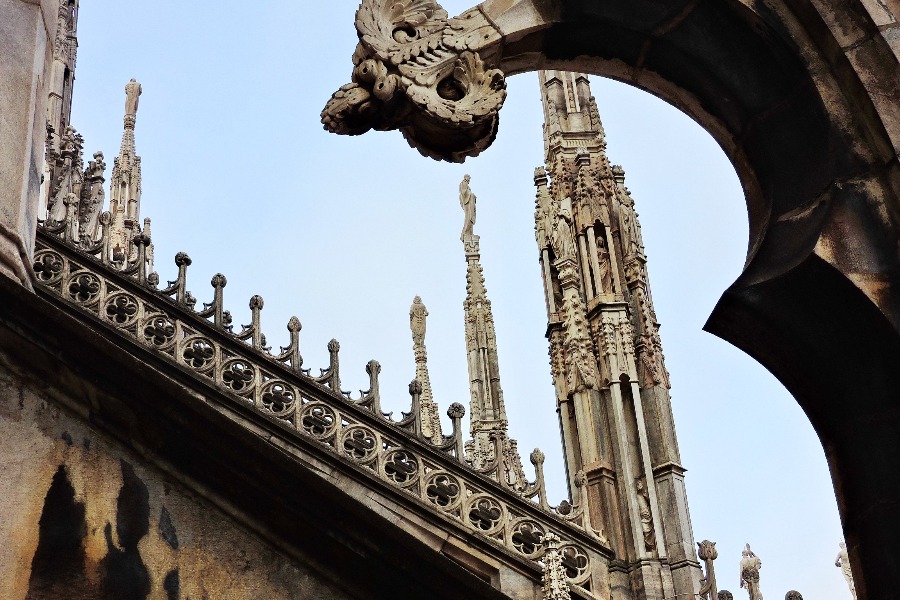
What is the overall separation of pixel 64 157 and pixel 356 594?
50.9 feet

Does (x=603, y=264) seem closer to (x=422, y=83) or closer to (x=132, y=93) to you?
(x=422, y=83)

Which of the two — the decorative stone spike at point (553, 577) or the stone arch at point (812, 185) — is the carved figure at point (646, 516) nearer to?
the decorative stone spike at point (553, 577)

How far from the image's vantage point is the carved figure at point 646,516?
1369 centimetres

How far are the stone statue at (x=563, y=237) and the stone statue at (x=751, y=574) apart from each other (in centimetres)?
474

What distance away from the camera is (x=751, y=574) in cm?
1512

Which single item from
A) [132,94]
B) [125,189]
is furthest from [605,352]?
[132,94]

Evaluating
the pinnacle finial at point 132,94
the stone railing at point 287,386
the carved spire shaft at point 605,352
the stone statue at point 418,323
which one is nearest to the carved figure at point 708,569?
the carved spire shaft at point 605,352

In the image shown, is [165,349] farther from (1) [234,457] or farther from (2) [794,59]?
(2) [794,59]

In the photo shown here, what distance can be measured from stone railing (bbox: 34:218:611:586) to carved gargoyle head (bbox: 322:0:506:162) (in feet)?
24.4

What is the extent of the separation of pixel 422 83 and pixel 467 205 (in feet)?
94.3

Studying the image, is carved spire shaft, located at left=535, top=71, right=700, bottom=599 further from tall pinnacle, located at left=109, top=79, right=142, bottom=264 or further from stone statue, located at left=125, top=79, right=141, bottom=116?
stone statue, located at left=125, top=79, right=141, bottom=116

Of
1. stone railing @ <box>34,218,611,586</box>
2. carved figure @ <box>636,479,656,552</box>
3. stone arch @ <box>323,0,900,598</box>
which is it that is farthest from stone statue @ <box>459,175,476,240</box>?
stone arch @ <box>323,0,900,598</box>

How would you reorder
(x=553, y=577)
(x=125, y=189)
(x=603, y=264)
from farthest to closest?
(x=125, y=189) → (x=603, y=264) → (x=553, y=577)

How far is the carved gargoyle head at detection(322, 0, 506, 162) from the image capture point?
322 cm
